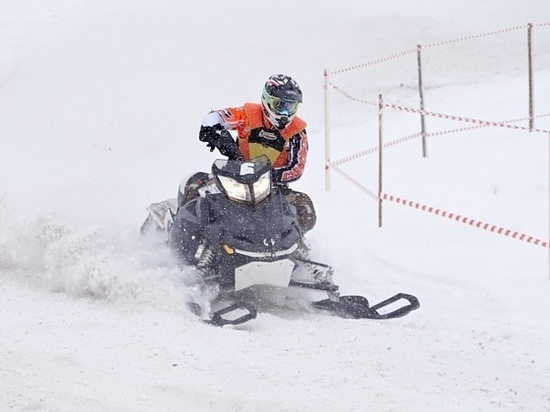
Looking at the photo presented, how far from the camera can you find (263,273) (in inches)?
248

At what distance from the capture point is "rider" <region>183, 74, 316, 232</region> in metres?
7.02

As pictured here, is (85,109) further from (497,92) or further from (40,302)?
(40,302)

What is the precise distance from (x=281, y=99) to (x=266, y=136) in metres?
0.45

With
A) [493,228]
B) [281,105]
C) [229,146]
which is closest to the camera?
[229,146]

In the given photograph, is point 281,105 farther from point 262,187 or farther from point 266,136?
point 262,187

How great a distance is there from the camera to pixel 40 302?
6.43m

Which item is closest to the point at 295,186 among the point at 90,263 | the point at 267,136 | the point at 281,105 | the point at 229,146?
the point at 267,136

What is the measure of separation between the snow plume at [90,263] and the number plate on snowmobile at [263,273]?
1.46ft

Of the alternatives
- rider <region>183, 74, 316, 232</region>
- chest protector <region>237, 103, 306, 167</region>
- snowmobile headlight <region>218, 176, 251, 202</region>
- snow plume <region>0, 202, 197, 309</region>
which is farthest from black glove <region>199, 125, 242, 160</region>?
snow plume <region>0, 202, 197, 309</region>

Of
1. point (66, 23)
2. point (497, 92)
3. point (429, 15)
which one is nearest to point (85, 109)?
point (66, 23)

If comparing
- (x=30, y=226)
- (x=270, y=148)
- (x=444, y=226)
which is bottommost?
(x=444, y=226)

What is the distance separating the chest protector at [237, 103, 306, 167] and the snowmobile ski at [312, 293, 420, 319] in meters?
1.31

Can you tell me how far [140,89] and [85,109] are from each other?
156 cm

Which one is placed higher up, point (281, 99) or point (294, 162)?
point (281, 99)
